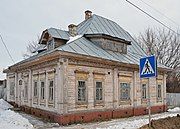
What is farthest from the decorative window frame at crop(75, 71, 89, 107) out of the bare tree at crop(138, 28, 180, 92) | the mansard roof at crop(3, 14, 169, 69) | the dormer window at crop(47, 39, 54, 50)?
the bare tree at crop(138, 28, 180, 92)

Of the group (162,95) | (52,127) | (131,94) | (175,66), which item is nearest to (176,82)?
(175,66)

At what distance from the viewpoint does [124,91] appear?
1923cm

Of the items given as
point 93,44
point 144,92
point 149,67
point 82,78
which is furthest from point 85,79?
point 149,67

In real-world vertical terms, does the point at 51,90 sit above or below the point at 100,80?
below

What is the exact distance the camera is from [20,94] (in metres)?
22.8

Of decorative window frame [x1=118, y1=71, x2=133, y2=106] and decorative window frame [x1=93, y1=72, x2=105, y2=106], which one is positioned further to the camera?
decorative window frame [x1=118, y1=71, x2=133, y2=106]

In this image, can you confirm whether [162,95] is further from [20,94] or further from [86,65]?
[20,94]

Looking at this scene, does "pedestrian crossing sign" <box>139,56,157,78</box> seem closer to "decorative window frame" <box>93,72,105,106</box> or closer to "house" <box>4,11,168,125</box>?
"house" <box>4,11,168,125</box>

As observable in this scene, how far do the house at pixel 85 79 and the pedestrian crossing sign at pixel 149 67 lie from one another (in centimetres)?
614

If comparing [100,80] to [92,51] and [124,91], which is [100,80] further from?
[124,91]

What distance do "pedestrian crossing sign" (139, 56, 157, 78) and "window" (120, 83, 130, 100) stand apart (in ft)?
29.9

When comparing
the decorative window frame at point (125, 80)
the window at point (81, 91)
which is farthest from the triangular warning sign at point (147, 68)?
the decorative window frame at point (125, 80)

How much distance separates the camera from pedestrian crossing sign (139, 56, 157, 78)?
9.51 meters

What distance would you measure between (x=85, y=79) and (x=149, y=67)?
7160mm
